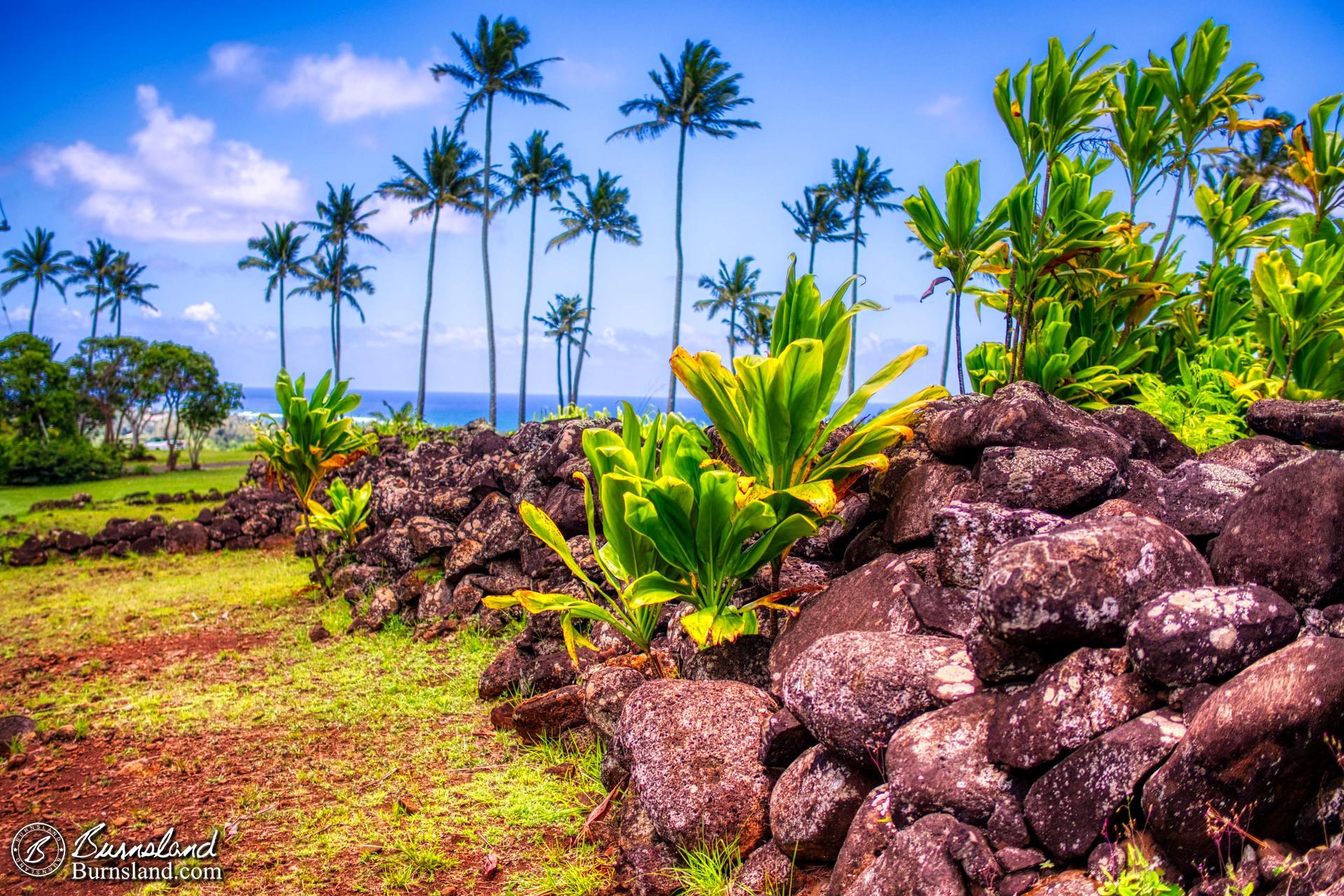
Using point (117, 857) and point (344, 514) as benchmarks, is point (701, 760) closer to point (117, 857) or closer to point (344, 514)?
point (117, 857)

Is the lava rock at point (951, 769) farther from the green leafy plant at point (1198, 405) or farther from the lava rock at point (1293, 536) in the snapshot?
the green leafy plant at point (1198, 405)

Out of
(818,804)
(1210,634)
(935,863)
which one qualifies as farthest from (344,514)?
(1210,634)

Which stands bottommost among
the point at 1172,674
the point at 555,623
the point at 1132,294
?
the point at 555,623

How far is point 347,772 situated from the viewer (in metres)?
4.29

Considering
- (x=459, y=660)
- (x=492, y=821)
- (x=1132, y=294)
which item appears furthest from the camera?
(x=459, y=660)

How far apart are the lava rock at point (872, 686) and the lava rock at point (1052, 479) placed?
2.71 ft

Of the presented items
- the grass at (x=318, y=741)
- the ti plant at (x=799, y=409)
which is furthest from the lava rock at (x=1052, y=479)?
the grass at (x=318, y=741)

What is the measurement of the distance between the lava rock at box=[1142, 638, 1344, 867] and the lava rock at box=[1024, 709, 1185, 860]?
0.30ft

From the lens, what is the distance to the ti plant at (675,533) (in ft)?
11.7

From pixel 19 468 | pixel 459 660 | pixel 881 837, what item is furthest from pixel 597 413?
pixel 19 468

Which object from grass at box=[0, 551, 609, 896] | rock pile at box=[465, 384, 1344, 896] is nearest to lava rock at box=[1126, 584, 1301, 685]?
rock pile at box=[465, 384, 1344, 896]

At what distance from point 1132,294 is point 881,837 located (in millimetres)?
3859

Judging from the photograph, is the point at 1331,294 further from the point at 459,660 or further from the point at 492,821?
the point at 459,660

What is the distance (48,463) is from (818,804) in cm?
2924
